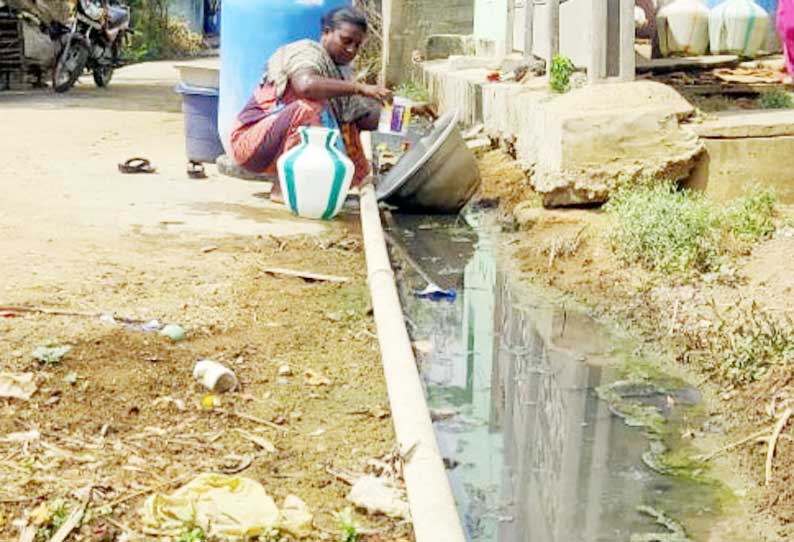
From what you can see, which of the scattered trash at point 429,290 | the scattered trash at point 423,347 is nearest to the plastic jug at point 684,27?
the scattered trash at point 429,290

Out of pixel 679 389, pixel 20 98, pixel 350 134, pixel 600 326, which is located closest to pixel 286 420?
pixel 679 389

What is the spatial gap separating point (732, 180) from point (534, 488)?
325cm

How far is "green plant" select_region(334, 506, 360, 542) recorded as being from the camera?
9.61ft

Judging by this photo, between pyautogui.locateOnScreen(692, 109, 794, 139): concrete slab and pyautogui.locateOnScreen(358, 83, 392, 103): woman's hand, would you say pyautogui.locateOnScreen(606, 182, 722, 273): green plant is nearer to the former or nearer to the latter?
pyautogui.locateOnScreen(692, 109, 794, 139): concrete slab

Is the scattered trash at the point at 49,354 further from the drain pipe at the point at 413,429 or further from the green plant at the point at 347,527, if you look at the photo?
the green plant at the point at 347,527

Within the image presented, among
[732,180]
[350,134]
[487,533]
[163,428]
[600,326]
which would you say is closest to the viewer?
[487,533]

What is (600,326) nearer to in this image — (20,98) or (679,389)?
(679,389)

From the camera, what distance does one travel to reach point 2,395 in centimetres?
363

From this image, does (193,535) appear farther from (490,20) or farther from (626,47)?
(490,20)

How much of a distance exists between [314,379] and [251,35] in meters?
4.32

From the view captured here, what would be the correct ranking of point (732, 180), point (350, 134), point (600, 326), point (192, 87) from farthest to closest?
1. point (192, 87)
2. point (350, 134)
3. point (732, 180)
4. point (600, 326)

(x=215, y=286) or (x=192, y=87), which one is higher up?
(x=192, y=87)

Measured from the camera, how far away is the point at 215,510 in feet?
9.70

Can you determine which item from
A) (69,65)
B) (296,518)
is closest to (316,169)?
(296,518)
